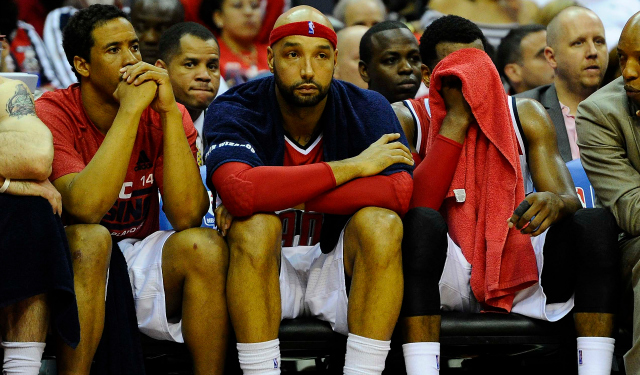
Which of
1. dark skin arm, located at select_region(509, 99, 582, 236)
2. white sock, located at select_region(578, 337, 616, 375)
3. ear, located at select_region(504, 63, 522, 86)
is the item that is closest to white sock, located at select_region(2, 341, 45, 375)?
dark skin arm, located at select_region(509, 99, 582, 236)

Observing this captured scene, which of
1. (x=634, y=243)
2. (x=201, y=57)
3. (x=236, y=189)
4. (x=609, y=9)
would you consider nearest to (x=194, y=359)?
(x=236, y=189)

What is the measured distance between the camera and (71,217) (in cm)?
274

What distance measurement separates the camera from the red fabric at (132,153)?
117 inches

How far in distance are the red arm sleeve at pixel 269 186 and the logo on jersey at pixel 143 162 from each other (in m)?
0.44

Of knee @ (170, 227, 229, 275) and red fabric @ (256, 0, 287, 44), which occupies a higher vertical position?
red fabric @ (256, 0, 287, 44)

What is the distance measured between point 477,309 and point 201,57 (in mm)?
1997

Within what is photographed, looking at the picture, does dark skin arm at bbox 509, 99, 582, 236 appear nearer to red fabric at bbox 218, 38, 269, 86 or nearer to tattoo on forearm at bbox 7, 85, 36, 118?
tattoo on forearm at bbox 7, 85, 36, 118

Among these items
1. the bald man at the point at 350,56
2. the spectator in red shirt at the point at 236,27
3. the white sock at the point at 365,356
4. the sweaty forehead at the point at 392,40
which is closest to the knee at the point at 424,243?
the white sock at the point at 365,356

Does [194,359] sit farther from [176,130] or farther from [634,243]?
[634,243]

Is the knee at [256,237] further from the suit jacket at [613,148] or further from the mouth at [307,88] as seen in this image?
the suit jacket at [613,148]

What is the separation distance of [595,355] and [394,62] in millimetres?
1924

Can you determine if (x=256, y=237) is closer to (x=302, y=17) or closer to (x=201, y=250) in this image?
(x=201, y=250)

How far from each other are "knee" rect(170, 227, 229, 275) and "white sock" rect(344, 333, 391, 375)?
0.47m

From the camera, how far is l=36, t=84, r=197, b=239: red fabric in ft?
9.72
